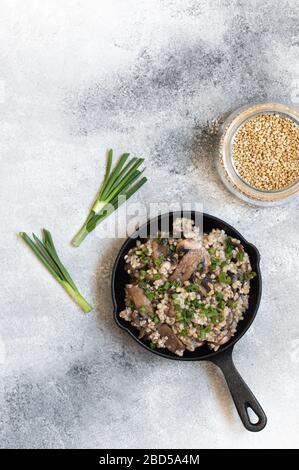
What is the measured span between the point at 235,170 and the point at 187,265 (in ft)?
1.38

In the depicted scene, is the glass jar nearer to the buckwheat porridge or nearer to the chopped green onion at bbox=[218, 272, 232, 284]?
the buckwheat porridge

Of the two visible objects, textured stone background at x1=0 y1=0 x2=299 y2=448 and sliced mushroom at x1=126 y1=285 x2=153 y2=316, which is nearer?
sliced mushroom at x1=126 y1=285 x2=153 y2=316

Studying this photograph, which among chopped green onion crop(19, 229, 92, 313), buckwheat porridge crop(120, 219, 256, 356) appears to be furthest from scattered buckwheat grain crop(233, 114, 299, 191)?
chopped green onion crop(19, 229, 92, 313)

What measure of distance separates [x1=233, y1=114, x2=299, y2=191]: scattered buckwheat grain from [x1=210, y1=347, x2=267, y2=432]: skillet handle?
67 cm

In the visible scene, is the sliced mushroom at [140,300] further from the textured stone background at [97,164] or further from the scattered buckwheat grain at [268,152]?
the scattered buckwheat grain at [268,152]

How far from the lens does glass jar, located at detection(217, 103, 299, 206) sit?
222cm

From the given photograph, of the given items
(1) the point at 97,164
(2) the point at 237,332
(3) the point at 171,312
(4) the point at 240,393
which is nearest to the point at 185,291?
(3) the point at 171,312

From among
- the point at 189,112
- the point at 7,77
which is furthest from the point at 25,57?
the point at 189,112

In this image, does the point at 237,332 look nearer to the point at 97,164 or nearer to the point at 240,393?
the point at 240,393

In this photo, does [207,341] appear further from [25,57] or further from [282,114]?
[25,57]

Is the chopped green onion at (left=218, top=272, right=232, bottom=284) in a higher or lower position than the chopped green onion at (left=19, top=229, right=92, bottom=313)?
higher

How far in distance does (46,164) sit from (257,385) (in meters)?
1.24
